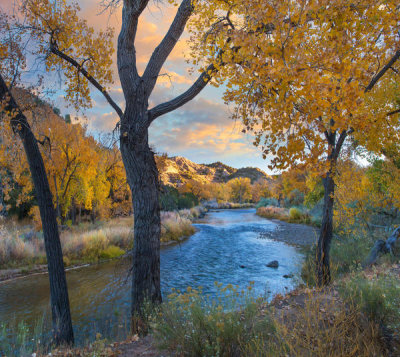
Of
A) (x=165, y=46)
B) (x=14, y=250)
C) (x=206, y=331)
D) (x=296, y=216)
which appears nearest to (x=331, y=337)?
(x=206, y=331)

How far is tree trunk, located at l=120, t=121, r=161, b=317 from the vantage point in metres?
4.46

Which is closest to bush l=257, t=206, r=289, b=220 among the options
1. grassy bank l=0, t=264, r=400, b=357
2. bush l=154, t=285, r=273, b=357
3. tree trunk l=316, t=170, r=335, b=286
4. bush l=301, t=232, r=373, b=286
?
bush l=301, t=232, r=373, b=286

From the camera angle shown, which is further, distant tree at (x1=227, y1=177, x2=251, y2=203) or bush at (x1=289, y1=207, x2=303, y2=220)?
distant tree at (x1=227, y1=177, x2=251, y2=203)

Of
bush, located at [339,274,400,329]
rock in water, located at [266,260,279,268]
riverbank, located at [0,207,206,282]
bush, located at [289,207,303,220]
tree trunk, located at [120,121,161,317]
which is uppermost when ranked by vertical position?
tree trunk, located at [120,121,161,317]

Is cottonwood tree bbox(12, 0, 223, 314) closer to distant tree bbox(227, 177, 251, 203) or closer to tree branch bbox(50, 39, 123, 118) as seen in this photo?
tree branch bbox(50, 39, 123, 118)

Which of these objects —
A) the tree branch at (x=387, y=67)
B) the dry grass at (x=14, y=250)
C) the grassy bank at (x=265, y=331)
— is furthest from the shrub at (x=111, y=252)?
the tree branch at (x=387, y=67)

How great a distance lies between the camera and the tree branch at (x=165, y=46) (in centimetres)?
459

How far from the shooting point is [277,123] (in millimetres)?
2943

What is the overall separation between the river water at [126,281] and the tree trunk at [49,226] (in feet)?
3.58

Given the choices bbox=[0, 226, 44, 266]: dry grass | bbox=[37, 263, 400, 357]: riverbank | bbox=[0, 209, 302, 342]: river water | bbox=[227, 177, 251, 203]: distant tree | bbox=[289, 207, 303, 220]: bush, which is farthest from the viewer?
bbox=[227, 177, 251, 203]: distant tree

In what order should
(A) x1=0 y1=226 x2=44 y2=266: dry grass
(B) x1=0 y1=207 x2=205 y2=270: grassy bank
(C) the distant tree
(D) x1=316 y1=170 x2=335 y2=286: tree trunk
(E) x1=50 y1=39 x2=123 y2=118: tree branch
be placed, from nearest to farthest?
1. (E) x1=50 y1=39 x2=123 y2=118: tree branch
2. (D) x1=316 y1=170 x2=335 y2=286: tree trunk
3. (A) x1=0 y1=226 x2=44 y2=266: dry grass
4. (B) x1=0 y1=207 x2=205 y2=270: grassy bank
5. (C) the distant tree

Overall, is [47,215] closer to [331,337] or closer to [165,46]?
[165,46]

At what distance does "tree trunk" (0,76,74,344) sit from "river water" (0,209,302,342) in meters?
1.09

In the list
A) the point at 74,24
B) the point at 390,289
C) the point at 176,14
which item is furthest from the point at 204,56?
the point at 390,289
